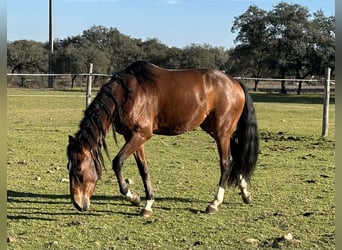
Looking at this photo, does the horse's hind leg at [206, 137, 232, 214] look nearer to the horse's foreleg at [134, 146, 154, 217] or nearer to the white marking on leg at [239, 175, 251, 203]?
the white marking on leg at [239, 175, 251, 203]

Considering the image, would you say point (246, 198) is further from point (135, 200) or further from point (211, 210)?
point (135, 200)

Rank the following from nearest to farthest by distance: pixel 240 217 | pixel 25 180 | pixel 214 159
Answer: pixel 240 217
pixel 25 180
pixel 214 159

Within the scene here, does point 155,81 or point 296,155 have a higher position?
point 155,81

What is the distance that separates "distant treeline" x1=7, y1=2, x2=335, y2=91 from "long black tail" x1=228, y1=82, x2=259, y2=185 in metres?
36.7

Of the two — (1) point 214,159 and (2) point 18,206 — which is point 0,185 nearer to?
(2) point 18,206

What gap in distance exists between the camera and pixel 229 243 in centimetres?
385

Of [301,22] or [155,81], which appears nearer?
[155,81]

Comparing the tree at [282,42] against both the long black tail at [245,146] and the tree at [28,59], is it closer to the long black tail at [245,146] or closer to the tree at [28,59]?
the tree at [28,59]

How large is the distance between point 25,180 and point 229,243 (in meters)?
3.40

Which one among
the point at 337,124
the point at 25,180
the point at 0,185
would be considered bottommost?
the point at 25,180

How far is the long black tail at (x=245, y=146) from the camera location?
5105mm

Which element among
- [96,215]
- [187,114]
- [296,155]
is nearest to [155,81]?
[187,114]

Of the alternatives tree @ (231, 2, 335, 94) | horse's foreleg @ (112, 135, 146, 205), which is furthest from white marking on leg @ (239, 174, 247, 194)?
A: tree @ (231, 2, 335, 94)

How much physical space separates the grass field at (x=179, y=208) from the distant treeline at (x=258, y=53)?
34906 mm
